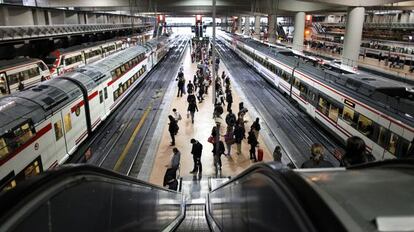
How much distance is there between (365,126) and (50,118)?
10652 millimetres

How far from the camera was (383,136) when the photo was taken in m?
11.2

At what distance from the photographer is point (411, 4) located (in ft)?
123

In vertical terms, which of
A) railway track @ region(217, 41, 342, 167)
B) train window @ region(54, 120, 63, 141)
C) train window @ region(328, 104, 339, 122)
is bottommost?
railway track @ region(217, 41, 342, 167)

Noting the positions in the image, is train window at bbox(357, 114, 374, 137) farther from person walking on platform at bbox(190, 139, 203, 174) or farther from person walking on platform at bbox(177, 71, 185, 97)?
person walking on platform at bbox(177, 71, 185, 97)

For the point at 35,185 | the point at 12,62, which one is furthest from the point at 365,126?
the point at 12,62

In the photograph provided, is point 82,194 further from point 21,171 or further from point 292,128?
point 292,128

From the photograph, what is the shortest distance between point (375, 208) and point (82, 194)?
8.24 feet

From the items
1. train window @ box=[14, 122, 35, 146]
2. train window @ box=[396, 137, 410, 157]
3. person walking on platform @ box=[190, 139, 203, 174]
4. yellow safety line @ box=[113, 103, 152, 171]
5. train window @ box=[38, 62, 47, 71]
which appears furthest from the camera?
train window @ box=[38, 62, 47, 71]

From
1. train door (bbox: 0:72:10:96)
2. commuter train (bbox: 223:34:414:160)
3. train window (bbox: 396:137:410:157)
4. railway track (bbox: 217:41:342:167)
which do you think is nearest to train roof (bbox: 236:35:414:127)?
commuter train (bbox: 223:34:414:160)

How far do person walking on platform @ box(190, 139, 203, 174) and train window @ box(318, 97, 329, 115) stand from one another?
24.1ft

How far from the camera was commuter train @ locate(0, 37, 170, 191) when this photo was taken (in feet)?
27.2

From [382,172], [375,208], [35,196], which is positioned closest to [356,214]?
[375,208]

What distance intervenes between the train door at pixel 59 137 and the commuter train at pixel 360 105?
34.2 feet

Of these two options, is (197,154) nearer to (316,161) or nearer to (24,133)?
(24,133)
